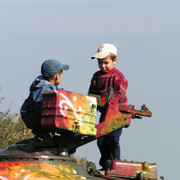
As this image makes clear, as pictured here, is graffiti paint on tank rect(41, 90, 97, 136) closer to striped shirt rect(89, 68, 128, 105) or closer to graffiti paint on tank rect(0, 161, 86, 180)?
graffiti paint on tank rect(0, 161, 86, 180)

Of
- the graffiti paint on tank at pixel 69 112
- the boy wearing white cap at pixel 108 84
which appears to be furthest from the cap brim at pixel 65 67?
the boy wearing white cap at pixel 108 84

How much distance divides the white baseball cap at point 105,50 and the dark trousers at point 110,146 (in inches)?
58.7

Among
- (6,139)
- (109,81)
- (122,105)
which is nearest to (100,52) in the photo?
(109,81)

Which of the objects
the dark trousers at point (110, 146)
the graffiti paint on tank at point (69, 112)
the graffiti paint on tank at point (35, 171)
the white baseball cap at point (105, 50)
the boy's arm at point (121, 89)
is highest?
the white baseball cap at point (105, 50)

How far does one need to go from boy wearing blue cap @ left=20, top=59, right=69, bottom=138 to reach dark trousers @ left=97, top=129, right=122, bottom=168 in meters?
1.75

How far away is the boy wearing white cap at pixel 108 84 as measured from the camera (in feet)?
41.2

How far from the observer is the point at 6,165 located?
34.4 ft

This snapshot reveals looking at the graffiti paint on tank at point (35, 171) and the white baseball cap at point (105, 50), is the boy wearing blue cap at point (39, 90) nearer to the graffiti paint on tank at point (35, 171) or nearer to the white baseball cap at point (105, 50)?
the graffiti paint on tank at point (35, 171)

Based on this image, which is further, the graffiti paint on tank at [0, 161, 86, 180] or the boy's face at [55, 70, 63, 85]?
the boy's face at [55, 70, 63, 85]

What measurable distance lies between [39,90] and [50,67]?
510 mm

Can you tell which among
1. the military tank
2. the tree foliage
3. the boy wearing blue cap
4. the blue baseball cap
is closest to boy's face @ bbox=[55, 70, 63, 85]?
the boy wearing blue cap

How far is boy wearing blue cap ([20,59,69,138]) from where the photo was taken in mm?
10938

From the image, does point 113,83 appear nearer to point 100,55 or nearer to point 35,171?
point 100,55

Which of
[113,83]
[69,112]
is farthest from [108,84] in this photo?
[69,112]
